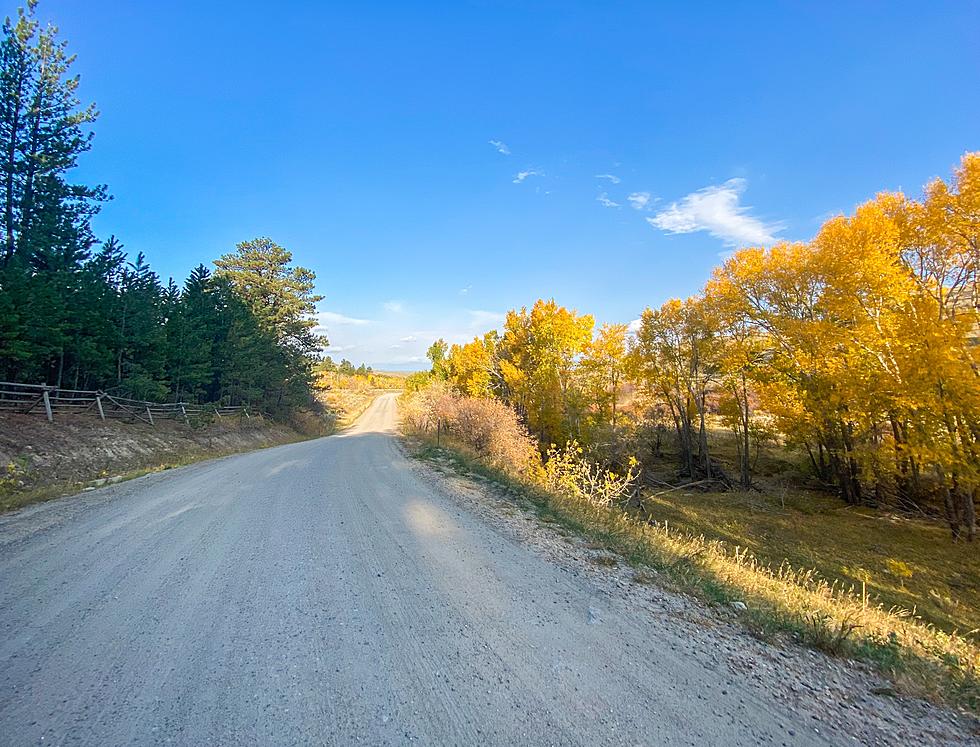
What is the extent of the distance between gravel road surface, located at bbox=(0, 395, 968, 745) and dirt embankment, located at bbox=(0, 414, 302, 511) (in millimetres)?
5605

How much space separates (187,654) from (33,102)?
23.3 m

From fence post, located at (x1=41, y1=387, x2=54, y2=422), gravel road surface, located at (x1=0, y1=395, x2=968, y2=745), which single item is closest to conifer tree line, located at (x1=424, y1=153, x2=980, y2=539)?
gravel road surface, located at (x1=0, y1=395, x2=968, y2=745)

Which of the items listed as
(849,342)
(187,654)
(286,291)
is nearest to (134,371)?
(286,291)

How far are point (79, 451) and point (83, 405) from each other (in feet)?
16.0

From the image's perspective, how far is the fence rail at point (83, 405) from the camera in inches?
505

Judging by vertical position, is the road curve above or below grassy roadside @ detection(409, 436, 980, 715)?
above

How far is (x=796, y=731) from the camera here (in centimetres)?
231

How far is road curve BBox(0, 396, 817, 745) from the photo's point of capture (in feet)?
7.16

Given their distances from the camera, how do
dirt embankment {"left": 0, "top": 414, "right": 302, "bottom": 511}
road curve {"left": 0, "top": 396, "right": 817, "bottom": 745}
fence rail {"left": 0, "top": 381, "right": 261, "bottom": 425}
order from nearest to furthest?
1. road curve {"left": 0, "top": 396, "right": 817, "bottom": 745}
2. dirt embankment {"left": 0, "top": 414, "right": 302, "bottom": 511}
3. fence rail {"left": 0, "top": 381, "right": 261, "bottom": 425}

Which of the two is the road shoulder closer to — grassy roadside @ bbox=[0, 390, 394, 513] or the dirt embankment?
grassy roadside @ bbox=[0, 390, 394, 513]

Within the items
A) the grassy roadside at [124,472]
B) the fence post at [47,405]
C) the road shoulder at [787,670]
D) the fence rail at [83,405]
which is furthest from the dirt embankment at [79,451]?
the road shoulder at [787,670]

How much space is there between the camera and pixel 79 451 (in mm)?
12219

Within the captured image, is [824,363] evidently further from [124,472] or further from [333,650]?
[124,472]

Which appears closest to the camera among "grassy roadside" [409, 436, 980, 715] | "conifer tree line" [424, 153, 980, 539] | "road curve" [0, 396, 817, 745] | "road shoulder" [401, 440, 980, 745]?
"road curve" [0, 396, 817, 745]
